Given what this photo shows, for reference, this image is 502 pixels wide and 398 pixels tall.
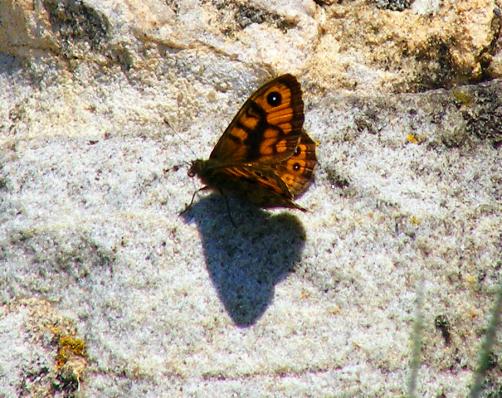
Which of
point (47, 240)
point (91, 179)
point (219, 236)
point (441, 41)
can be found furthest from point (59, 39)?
point (441, 41)

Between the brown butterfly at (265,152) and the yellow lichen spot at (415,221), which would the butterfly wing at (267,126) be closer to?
the brown butterfly at (265,152)

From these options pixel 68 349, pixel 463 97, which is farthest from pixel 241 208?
pixel 463 97

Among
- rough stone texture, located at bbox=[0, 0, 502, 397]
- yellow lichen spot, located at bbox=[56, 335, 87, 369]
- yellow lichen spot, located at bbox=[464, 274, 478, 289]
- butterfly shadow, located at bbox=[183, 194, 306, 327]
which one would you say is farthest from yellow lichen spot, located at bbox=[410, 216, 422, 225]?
yellow lichen spot, located at bbox=[56, 335, 87, 369]

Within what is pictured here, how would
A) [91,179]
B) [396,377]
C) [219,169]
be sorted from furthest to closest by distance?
[91,179] < [219,169] < [396,377]

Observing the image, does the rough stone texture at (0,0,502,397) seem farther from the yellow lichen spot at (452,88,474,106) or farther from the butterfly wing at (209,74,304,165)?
the butterfly wing at (209,74,304,165)

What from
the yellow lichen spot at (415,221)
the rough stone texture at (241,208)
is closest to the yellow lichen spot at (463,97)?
the rough stone texture at (241,208)

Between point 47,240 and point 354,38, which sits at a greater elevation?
point 354,38

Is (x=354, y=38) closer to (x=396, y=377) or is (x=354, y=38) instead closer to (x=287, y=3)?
(x=287, y=3)
